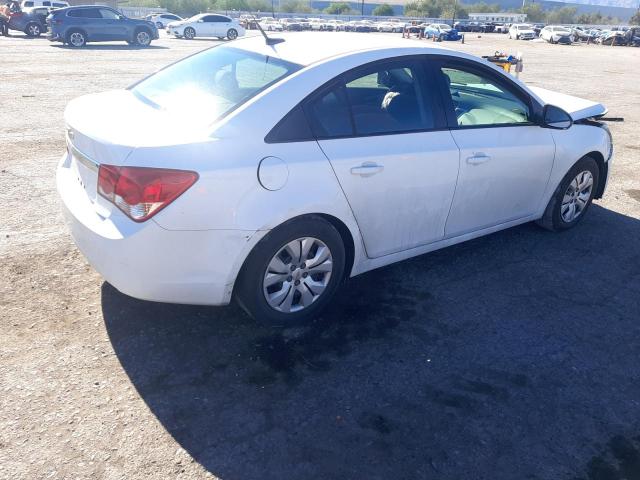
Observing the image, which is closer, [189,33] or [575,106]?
[575,106]

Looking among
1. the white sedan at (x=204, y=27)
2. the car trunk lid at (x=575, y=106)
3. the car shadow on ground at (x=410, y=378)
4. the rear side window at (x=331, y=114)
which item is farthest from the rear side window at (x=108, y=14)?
the rear side window at (x=331, y=114)

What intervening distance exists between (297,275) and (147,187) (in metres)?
1.09

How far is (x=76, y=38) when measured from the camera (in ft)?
78.8

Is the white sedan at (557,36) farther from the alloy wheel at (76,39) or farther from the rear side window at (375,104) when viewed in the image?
the rear side window at (375,104)

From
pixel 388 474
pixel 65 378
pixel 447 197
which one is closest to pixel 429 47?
pixel 447 197

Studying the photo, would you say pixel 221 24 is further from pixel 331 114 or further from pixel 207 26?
pixel 331 114

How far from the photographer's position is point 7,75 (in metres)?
13.9

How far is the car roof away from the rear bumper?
128 cm

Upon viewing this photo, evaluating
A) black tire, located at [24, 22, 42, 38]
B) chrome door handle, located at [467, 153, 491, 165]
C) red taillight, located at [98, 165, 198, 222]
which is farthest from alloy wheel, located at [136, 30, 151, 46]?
red taillight, located at [98, 165, 198, 222]

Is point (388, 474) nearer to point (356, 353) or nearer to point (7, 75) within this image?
point (356, 353)

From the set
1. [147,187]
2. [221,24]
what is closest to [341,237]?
[147,187]

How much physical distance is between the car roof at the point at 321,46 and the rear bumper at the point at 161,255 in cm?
128

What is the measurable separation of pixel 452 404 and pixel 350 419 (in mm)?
577

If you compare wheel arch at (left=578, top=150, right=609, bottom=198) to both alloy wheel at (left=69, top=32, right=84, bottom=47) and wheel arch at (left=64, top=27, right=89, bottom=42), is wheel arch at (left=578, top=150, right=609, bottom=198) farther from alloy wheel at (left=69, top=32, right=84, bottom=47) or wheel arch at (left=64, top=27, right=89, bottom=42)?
alloy wheel at (left=69, top=32, right=84, bottom=47)
